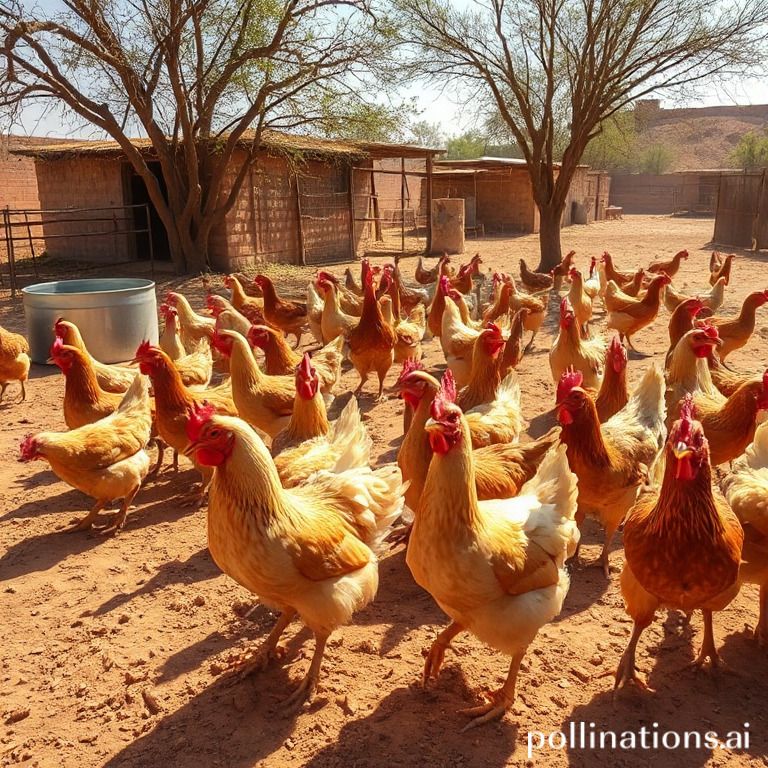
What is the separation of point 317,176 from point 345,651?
17780 millimetres

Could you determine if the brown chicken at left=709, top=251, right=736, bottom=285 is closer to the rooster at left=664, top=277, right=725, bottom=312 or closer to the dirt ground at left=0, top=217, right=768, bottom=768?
the rooster at left=664, top=277, right=725, bottom=312

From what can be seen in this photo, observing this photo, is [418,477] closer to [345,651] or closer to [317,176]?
[345,651]

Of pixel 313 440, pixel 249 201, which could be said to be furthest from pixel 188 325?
pixel 249 201

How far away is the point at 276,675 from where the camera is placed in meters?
3.24

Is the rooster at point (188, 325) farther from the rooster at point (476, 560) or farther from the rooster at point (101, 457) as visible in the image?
the rooster at point (476, 560)

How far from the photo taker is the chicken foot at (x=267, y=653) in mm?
3203

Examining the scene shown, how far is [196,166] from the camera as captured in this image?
15.2 m

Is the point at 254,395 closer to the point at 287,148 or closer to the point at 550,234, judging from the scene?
the point at 287,148

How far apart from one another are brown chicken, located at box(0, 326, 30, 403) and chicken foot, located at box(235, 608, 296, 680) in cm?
548

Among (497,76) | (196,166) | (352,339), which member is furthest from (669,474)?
(497,76)

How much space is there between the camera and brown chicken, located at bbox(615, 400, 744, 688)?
9.16ft

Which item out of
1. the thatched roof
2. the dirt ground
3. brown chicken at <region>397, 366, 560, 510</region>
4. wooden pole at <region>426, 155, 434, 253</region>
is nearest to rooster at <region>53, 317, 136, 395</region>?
the dirt ground

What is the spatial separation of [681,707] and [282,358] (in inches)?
188

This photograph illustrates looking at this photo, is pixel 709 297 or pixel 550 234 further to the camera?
pixel 550 234
